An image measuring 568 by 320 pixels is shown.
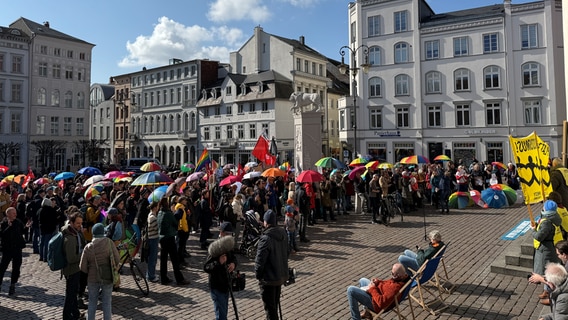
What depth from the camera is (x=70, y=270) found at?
21.7ft

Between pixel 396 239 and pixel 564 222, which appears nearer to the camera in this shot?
pixel 564 222

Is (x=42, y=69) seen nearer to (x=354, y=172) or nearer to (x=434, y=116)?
(x=434, y=116)

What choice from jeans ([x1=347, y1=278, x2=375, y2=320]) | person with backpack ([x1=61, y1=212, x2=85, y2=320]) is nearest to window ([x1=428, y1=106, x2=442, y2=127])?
jeans ([x1=347, y1=278, x2=375, y2=320])

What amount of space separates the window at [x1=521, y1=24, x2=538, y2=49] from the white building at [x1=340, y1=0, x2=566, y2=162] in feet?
0.27

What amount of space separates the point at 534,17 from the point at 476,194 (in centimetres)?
2643

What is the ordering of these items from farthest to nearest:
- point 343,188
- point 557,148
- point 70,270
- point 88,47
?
A: point 88,47
point 557,148
point 343,188
point 70,270

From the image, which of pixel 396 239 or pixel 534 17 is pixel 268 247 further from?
pixel 534 17

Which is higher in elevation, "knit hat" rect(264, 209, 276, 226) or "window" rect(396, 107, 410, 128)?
"window" rect(396, 107, 410, 128)

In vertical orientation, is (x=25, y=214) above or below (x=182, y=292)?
above

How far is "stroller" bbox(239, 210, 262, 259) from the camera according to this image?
1005cm

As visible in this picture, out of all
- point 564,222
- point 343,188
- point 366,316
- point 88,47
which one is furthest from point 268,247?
point 88,47

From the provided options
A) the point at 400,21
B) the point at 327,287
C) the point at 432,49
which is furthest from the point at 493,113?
the point at 327,287

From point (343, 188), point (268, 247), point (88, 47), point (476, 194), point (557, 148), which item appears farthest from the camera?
point (88, 47)

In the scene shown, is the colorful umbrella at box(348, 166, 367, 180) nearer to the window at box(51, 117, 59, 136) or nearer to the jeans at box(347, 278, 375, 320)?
the jeans at box(347, 278, 375, 320)
